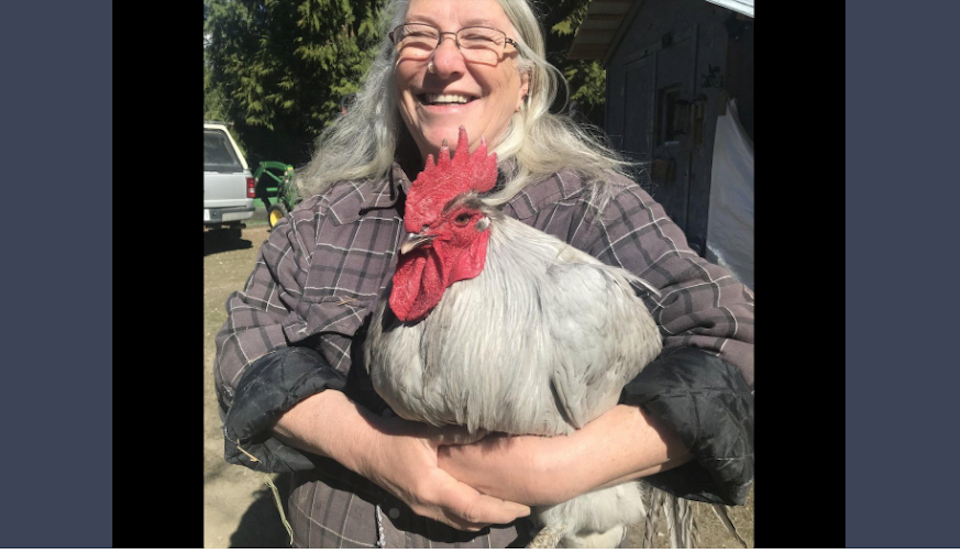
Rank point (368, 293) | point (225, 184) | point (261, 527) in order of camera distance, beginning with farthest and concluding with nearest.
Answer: point (261, 527) → point (225, 184) → point (368, 293)

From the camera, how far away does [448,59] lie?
1.70 meters

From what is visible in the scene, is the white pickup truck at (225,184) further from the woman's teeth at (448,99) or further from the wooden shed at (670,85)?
the wooden shed at (670,85)

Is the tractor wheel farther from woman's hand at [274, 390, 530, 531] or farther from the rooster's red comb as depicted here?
the rooster's red comb

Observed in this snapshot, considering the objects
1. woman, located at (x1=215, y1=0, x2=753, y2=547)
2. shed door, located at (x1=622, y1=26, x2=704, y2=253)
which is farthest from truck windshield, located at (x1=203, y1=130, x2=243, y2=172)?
shed door, located at (x1=622, y1=26, x2=704, y2=253)

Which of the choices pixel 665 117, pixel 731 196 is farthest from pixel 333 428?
pixel 665 117

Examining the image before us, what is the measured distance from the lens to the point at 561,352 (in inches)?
58.4

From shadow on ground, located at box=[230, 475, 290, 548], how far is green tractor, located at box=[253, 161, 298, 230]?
4.97ft

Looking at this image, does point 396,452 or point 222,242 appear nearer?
point 396,452

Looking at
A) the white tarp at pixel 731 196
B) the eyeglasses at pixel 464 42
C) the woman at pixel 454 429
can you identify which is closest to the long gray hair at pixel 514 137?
the woman at pixel 454 429

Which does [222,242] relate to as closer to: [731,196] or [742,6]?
[742,6]

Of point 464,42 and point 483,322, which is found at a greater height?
point 464,42

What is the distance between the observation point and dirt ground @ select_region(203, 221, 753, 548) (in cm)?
231

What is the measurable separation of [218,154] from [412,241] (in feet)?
4.67
